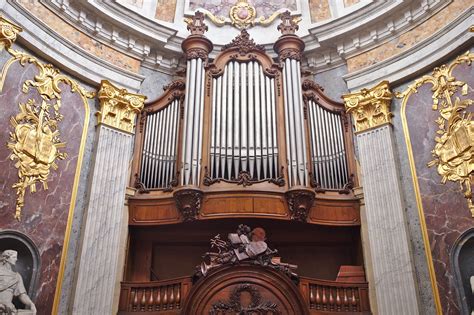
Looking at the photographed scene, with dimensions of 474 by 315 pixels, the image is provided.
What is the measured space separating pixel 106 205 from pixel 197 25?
15.1 ft

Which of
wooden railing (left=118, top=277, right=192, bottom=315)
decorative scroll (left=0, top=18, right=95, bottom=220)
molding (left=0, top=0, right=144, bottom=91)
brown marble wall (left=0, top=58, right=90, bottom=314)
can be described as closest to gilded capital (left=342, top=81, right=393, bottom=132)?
molding (left=0, top=0, right=144, bottom=91)

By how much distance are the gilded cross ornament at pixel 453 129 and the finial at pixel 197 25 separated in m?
4.99

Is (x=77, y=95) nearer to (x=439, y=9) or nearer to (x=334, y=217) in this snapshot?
(x=334, y=217)

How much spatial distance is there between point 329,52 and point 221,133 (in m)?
3.42

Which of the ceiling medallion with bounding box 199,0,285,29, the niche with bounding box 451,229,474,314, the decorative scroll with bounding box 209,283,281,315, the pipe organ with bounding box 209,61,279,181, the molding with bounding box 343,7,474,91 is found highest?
the ceiling medallion with bounding box 199,0,285,29

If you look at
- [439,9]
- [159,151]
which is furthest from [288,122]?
[439,9]

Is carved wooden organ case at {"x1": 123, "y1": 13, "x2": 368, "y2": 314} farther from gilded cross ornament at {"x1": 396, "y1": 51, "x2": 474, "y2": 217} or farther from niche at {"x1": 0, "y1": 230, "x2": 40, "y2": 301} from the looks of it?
gilded cross ornament at {"x1": 396, "y1": 51, "x2": 474, "y2": 217}

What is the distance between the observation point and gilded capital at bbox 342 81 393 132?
1013cm

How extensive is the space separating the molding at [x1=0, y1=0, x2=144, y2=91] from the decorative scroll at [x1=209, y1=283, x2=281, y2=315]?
5.01 m

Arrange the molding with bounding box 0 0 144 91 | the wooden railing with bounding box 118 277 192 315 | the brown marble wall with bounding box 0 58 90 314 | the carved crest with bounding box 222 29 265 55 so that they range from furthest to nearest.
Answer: the carved crest with bounding box 222 29 265 55
the molding with bounding box 0 0 144 91
the wooden railing with bounding box 118 277 192 315
the brown marble wall with bounding box 0 58 90 314

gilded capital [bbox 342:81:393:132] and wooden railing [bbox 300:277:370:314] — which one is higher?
gilded capital [bbox 342:81:393:132]

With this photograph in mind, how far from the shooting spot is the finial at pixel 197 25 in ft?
37.3

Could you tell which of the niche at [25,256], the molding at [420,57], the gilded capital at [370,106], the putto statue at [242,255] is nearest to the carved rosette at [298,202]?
the putto statue at [242,255]

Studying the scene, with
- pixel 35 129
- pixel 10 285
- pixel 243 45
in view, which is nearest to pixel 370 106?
pixel 243 45
